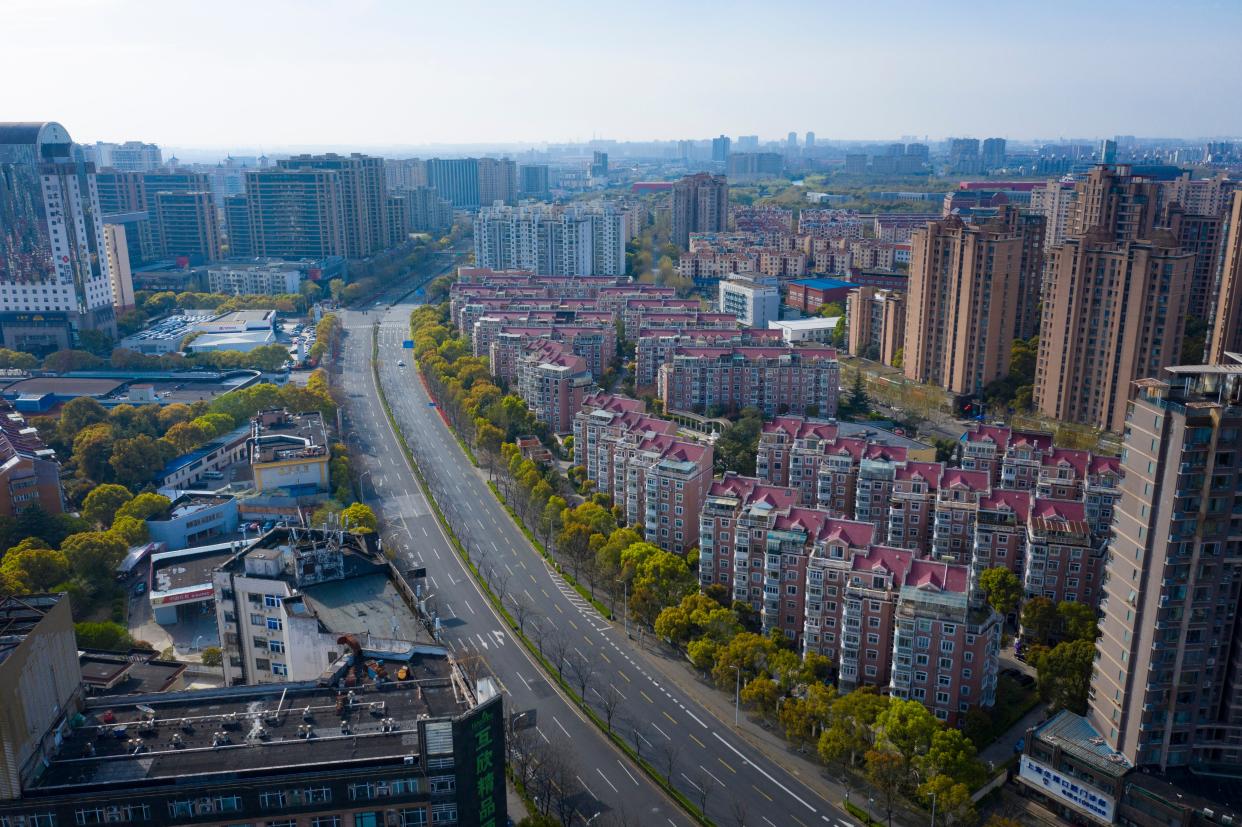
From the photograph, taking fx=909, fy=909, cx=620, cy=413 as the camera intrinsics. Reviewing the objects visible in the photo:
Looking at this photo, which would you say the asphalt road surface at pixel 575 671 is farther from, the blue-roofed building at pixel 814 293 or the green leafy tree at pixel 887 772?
the blue-roofed building at pixel 814 293

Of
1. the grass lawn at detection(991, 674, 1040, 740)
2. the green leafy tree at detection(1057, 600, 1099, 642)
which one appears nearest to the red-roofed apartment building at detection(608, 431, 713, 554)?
the grass lawn at detection(991, 674, 1040, 740)

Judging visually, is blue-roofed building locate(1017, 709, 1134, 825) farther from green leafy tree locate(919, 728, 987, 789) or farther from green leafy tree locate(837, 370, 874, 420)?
green leafy tree locate(837, 370, 874, 420)

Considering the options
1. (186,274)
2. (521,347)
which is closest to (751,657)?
(521,347)

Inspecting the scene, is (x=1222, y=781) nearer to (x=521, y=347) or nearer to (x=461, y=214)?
(x=521, y=347)

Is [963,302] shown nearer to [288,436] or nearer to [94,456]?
[288,436]

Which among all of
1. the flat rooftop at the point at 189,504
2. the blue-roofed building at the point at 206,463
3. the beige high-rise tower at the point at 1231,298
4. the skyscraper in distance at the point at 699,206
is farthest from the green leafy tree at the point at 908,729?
the skyscraper in distance at the point at 699,206

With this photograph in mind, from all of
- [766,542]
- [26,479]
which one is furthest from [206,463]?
[766,542]
